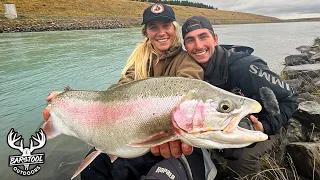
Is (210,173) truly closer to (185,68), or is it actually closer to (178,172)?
(178,172)

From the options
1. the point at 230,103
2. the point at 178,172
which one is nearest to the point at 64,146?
the point at 178,172

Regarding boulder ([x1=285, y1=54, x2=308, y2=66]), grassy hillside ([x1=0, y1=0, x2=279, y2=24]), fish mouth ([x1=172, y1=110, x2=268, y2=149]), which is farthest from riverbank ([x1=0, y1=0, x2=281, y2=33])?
fish mouth ([x1=172, y1=110, x2=268, y2=149])

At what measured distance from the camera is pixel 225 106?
6.55ft

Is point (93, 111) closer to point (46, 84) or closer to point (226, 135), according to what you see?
point (226, 135)

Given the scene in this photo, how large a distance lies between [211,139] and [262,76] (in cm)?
152

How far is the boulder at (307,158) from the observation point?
3.02 meters

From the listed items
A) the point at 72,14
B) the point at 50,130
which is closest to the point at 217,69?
the point at 50,130

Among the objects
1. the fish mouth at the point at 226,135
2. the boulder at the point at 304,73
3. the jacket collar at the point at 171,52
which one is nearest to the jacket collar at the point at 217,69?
the jacket collar at the point at 171,52

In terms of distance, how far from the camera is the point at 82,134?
2.77 meters

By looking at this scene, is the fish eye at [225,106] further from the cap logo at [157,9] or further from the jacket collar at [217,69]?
the cap logo at [157,9]

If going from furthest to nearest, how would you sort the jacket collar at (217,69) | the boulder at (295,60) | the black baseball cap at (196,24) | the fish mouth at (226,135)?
the boulder at (295,60) → the black baseball cap at (196,24) → the jacket collar at (217,69) → the fish mouth at (226,135)

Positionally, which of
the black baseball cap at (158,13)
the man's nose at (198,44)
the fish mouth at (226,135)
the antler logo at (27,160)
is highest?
the black baseball cap at (158,13)

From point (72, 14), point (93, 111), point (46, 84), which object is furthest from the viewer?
point (72, 14)

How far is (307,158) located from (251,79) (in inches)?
45.0
